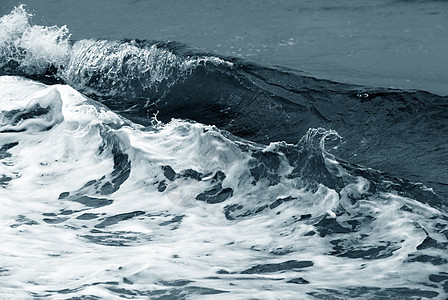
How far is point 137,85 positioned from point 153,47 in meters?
0.80

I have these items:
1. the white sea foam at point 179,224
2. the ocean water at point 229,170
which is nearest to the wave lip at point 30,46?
the ocean water at point 229,170

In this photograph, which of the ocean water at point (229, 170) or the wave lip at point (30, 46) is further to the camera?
the wave lip at point (30, 46)

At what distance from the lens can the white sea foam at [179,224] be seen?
12.8ft

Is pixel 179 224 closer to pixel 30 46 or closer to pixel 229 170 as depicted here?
pixel 229 170

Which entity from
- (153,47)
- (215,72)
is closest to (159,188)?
(215,72)

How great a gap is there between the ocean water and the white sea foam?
0.6 inches

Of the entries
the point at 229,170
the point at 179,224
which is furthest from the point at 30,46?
the point at 179,224

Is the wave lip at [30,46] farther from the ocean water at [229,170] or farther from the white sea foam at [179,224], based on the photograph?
the white sea foam at [179,224]

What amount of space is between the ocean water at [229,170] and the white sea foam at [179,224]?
0.01 metres

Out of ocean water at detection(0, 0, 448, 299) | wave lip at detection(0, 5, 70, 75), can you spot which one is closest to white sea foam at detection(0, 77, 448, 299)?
ocean water at detection(0, 0, 448, 299)

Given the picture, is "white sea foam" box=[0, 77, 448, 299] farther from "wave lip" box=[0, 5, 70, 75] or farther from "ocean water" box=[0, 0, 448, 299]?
"wave lip" box=[0, 5, 70, 75]

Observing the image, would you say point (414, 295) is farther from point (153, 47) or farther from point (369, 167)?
point (153, 47)

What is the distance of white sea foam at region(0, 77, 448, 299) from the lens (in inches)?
154

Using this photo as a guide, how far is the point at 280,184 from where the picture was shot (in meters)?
5.26
